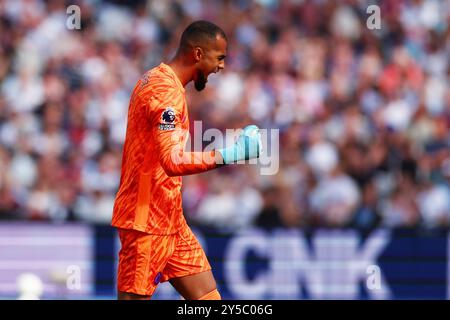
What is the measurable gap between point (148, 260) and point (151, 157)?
0.59 m

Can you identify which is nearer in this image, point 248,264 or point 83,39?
point 248,264

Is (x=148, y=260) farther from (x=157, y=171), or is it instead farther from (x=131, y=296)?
(x=157, y=171)

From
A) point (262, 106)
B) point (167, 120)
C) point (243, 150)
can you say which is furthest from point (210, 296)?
point (262, 106)

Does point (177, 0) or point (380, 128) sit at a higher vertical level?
point (177, 0)

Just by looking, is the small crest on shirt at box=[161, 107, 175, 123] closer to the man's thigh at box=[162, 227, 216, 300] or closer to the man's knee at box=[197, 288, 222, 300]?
the man's thigh at box=[162, 227, 216, 300]

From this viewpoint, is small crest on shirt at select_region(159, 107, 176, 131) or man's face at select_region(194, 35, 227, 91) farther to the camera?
man's face at select_region(194, 35, 227, 91)

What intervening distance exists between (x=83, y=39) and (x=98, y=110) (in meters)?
1.15

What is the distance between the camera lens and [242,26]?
14.4m

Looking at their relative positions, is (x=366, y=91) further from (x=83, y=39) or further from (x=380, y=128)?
(x=83, y=39)

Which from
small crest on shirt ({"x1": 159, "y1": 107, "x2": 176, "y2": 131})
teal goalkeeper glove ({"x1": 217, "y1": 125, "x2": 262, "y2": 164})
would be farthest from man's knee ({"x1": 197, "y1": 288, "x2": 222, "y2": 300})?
small crest on shirt ({"x1": 159, "y1": 107, "x2": 176, "y2": 131})

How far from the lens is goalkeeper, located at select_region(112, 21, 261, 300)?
6.50 meters

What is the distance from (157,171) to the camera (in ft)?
→ 22.0

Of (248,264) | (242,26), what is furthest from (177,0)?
(248,264)

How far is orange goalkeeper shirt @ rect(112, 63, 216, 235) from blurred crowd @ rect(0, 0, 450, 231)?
4.83m
